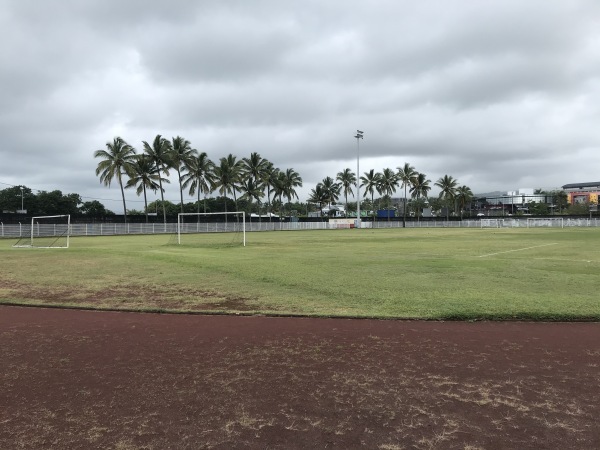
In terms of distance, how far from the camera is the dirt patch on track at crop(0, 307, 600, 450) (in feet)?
11.9

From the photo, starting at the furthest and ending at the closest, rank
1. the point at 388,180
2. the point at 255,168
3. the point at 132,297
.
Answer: the point at 388,180 < the point at 255,168 < the point at 132,297

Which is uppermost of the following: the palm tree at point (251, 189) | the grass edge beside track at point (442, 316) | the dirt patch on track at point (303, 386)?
the palm tree at point (251, 189)

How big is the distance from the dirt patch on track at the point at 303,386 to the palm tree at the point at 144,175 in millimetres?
58133

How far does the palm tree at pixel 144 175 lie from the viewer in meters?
61.5

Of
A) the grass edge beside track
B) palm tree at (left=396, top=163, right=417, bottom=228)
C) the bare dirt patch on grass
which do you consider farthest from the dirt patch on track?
palm tree at (left=396, top=163, right=417, bottom=228)

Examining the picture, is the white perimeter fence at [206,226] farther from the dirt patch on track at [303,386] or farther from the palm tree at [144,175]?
the dirt patch on track at [303,386]

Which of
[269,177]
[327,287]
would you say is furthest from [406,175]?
[327,287]

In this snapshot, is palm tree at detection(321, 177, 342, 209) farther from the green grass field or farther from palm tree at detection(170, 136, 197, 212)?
the green grass field

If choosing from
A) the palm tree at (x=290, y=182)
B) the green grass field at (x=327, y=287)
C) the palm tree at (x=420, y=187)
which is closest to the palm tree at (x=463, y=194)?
the palm tree at (x=420, y=187)

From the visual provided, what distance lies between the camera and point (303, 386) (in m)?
4.64

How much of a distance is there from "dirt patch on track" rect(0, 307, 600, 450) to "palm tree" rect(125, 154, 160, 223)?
2289 inches

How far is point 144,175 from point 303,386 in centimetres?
6325

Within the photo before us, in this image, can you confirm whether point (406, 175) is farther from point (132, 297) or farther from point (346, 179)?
point (132, 297)

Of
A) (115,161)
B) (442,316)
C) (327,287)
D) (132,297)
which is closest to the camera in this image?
(442,316)
